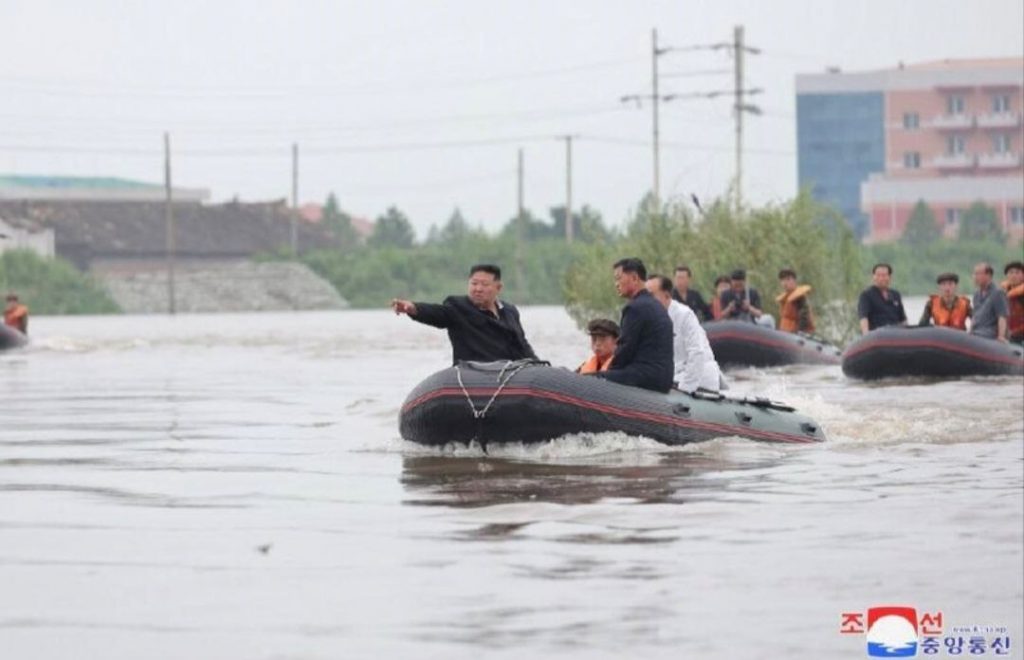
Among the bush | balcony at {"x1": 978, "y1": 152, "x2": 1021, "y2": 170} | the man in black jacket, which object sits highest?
balcony at {"x1": 978, "y1": 152, "x2": 1021, "y2": 170}

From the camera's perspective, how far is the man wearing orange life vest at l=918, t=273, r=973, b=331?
96.6ft

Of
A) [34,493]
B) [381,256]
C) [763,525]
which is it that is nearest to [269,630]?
[763,525]

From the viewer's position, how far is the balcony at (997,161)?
13475cm

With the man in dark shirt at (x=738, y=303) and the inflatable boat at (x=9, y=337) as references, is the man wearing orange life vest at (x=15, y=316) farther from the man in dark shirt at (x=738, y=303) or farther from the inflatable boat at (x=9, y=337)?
the man in dark shirt at (x=738, y=303)

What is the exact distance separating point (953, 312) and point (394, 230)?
11671cm

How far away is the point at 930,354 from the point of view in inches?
1128

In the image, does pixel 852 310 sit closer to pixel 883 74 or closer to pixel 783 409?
pixel 783 409

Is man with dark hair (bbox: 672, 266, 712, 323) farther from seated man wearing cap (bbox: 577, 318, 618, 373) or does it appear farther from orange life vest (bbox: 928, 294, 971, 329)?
seated man wearing cap (bbox: 577, 318, 618, 373)

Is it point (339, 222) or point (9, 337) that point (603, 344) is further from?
point (339, 222)

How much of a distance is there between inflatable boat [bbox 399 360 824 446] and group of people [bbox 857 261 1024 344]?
983 cm

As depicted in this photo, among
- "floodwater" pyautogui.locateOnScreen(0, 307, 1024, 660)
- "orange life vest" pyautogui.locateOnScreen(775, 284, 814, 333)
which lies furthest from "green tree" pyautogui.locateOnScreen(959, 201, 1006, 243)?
"floodwater" pyautogui.locateOnScreen(0, 307, 1024, 660)

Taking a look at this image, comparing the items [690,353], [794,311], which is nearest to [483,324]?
[690,353]

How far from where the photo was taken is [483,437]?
57.9ft

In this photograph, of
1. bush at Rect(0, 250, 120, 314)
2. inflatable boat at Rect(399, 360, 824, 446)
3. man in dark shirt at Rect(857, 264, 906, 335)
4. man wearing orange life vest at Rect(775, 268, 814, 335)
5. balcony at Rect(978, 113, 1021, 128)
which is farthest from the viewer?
balcony at Rect(978, 113, 1021, 128)
